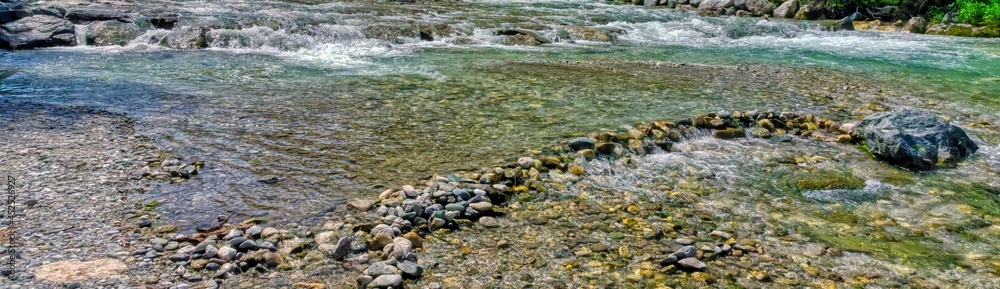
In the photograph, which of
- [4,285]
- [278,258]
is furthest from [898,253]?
[4,285]

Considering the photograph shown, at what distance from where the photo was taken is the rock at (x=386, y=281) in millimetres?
3742

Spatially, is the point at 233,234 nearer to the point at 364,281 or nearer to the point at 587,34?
the point at 364,281

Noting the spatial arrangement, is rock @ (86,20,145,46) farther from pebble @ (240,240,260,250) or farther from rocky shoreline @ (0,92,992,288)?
pebble @ (240,240,260,250)

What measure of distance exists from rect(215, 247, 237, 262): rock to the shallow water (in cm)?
69

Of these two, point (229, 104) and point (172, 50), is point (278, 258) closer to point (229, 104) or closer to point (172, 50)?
point (229, 104)

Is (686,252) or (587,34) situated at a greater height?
(587,34)

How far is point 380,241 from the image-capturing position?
4.29 metres

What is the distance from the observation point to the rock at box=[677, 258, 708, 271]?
4121 millimetres

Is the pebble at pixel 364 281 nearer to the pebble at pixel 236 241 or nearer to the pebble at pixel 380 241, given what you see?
the pebble at pixel 380 241

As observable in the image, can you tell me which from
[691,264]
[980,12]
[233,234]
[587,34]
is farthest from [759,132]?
[980,12]

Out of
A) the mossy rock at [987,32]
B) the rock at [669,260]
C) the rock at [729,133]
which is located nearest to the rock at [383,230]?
the rock at [669,260]

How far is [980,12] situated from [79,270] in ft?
86.3

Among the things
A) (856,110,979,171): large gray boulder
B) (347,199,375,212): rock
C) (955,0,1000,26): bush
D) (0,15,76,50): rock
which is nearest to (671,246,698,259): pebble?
(347,199,375,212): rock

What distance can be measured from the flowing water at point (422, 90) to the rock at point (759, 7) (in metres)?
7.34
